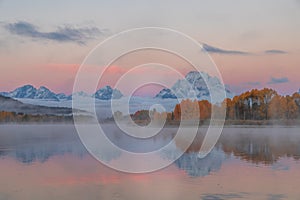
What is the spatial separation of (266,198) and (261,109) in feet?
164

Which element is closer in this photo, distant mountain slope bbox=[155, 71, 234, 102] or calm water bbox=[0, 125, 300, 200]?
calm water bbox=[0, 125, 300, 200]

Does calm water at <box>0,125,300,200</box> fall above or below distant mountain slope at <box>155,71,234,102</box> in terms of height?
below

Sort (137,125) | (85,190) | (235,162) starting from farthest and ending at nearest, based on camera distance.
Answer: (137,125) < (235,162) < (85,190)

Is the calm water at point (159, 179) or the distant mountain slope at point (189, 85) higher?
the distant mountain slope at point (189, 85)

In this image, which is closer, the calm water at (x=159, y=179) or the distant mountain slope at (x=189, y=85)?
the calm water at (x=159, y=179)

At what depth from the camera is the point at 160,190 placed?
40.1 ft

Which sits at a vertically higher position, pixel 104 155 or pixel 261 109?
pixel 261 109

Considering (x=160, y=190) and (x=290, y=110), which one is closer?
(x=160, y=190)

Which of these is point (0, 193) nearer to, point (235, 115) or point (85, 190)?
point (85, 190)

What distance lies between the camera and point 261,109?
60.1 m

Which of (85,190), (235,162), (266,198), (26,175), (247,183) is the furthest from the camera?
(235,162)

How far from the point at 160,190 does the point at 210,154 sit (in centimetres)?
858

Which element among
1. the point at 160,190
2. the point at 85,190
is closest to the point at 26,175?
the point at 85,190

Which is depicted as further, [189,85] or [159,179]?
[189,85]
